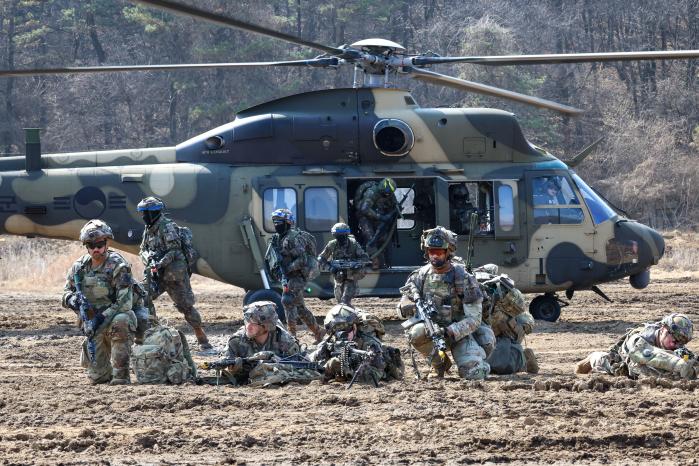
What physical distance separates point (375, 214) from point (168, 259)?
131 inches

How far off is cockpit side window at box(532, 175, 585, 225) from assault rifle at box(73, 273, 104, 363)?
23.0 ft

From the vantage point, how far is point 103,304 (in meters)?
10.4

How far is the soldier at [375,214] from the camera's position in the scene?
15.2 metres

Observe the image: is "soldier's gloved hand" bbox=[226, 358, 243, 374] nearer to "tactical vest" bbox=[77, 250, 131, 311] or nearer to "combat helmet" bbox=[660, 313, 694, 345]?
"tactical vest" bbox=[77, 250, 131, 311]

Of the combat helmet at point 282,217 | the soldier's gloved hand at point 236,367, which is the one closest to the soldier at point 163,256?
the combat helmet at point 282,217

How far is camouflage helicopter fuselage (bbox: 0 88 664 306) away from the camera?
608 inches

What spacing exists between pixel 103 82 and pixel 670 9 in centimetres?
1842

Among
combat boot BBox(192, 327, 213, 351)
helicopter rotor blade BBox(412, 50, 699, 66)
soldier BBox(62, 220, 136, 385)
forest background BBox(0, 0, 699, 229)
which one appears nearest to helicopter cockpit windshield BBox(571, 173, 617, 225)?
helicopter rotor blade BBox(412, 50, 699, 66)

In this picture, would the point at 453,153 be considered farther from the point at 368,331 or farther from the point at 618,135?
the point at 618,135

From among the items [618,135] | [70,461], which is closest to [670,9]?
[618,135]

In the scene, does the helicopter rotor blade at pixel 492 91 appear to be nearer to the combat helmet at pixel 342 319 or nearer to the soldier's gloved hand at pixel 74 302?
the combat helmet at pixel 342 319

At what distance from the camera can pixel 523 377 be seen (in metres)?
10.5

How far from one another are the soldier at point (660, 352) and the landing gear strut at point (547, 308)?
5.77 m

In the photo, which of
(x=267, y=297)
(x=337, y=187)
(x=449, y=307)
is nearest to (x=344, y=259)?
(x=267, y=297)
